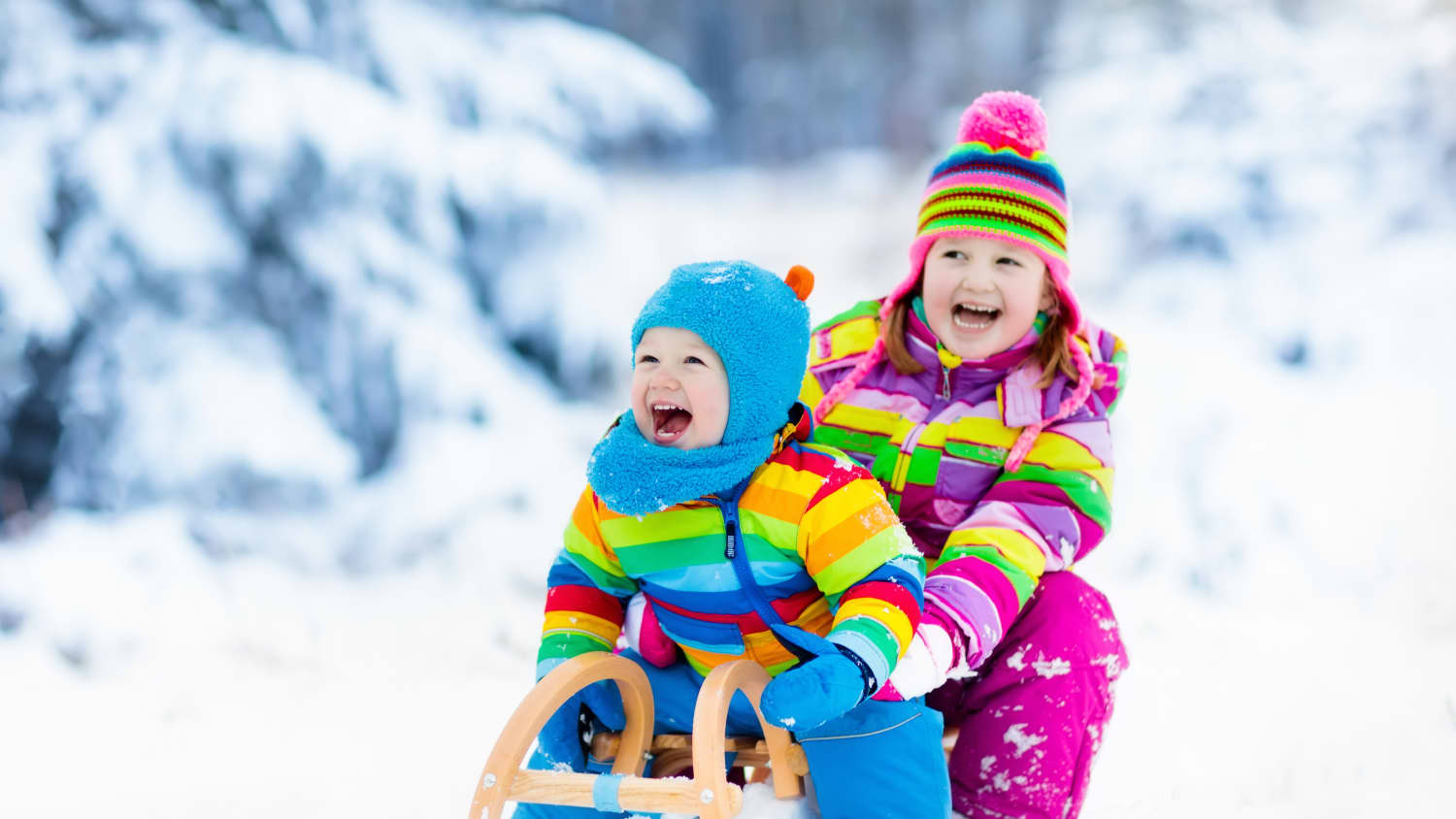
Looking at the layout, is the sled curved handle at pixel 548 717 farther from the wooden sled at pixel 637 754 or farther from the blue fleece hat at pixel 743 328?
the blue fleece hat at pixel 743 328

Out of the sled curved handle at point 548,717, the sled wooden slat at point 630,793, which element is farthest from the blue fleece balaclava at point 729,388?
the sled wooden slat at point 630,793

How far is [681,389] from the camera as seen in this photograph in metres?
1.49

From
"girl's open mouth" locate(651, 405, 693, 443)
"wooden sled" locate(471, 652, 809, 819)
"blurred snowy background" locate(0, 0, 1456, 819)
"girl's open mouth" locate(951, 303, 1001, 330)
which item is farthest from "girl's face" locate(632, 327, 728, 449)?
"blurred snowy background" locate(0, 0, 1456, 819)

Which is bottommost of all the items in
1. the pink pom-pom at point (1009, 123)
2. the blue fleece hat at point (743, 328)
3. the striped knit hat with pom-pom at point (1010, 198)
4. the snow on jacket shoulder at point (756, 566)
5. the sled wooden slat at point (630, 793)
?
the sled wooden slat at point (630, 793)

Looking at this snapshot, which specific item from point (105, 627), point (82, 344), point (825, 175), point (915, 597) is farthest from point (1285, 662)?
point (82, 344)

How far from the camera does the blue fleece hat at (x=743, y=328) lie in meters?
1.48

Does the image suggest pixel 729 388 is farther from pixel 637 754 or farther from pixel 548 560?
pixel 548 560

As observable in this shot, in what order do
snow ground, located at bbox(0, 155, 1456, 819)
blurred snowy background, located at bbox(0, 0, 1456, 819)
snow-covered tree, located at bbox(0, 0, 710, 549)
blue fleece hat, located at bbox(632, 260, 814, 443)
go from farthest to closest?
snow-covered tree, located at bbox(0, 0, 710, 549), blurred snowy background, located at bbox(0, 0, 1456, 819), snow ground, located at bbox(0, 155, 1456, 819), blue fleece hat, located at bbox(632, 260, 814, 443)

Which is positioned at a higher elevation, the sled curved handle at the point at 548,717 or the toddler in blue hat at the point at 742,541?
the toddler in blue hat at the point at 742,541

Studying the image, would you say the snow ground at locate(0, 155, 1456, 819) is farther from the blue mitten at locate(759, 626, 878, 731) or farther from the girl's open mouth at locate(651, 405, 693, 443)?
the girl's open mouth at locate(651, 405, 693, 443)

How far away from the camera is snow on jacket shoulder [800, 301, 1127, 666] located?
1.65 m

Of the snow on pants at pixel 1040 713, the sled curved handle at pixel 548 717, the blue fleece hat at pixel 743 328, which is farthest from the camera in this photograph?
the snow on pants at pixel 1040 713

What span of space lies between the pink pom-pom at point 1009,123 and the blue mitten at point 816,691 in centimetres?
99

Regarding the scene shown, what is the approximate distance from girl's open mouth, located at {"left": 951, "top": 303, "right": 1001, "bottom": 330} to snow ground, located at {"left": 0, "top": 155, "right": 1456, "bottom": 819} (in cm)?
82
